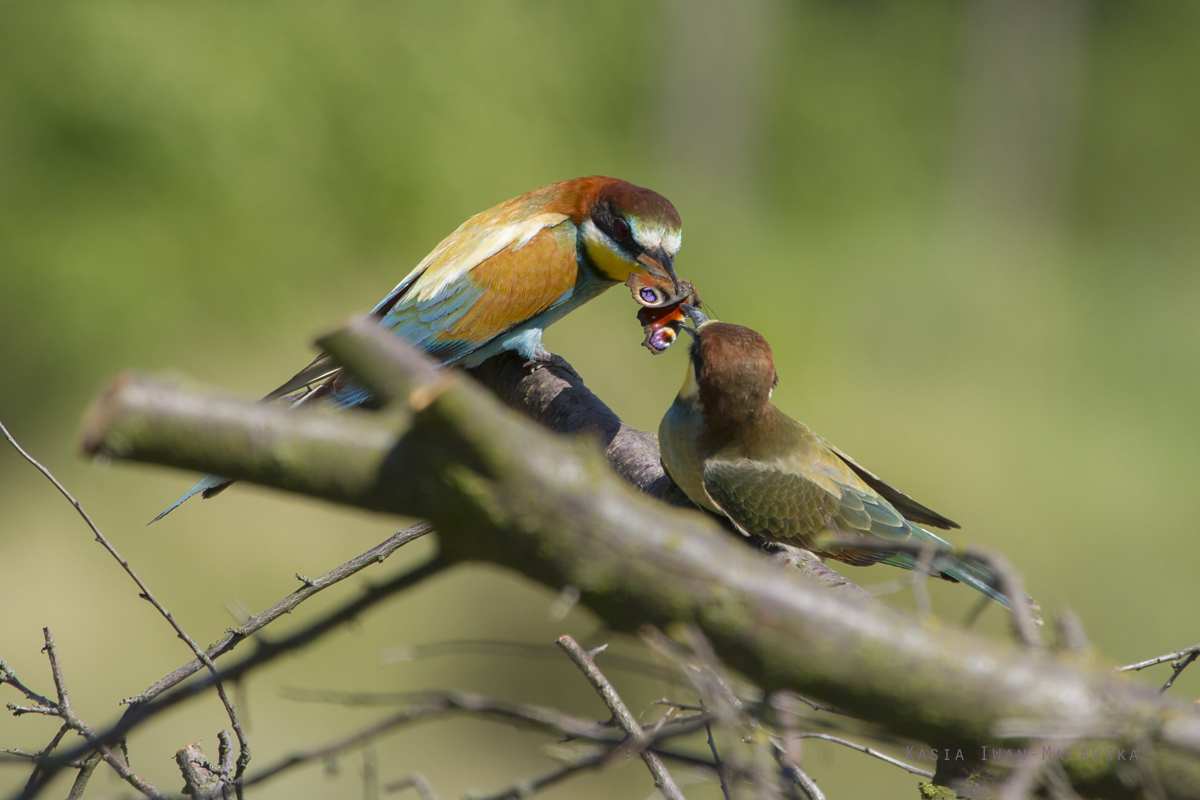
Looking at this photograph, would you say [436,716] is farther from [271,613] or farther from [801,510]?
[801,510]

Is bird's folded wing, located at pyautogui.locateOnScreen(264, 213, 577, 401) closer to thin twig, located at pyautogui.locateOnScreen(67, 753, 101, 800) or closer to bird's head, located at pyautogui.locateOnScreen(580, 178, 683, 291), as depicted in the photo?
bird's head, located at pyautogui.locateOnScreen(580, 178, 683, 291)

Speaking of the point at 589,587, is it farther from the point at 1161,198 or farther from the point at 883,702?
the point at 1161,198

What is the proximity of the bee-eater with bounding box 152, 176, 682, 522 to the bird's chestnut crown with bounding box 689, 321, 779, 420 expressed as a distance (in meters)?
0.44

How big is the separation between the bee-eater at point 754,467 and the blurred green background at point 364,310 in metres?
0.70

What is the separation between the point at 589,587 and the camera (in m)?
0.62

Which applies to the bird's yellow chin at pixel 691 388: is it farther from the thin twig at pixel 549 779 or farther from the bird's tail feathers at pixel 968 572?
the thin twig at pixel 549 779

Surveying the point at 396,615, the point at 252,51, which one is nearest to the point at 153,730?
the point at 396,615

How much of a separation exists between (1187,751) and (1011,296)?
23.2 ft

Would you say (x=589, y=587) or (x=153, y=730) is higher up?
(x=589, y=587)

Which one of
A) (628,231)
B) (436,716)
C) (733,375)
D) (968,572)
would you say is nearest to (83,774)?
(436,716)

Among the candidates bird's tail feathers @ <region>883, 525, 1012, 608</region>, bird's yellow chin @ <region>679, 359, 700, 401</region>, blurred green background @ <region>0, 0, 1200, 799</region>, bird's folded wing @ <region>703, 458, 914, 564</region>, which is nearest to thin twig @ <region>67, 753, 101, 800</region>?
blurred green background @ <region>0, 0, 1200, 799</region>

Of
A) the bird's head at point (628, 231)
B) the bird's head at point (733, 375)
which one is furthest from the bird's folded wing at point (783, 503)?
the bird's head at point (628, 231)

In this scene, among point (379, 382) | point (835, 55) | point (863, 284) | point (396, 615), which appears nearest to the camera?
point (379, 382)

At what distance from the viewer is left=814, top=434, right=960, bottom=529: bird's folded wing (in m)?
2.10
